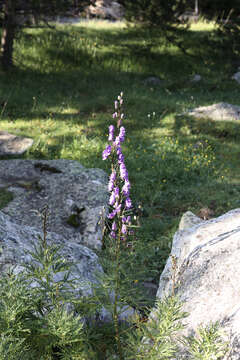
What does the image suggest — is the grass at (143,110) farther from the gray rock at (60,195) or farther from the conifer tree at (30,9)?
the conifer tree at (30,9)

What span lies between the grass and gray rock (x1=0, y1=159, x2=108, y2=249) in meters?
0.52

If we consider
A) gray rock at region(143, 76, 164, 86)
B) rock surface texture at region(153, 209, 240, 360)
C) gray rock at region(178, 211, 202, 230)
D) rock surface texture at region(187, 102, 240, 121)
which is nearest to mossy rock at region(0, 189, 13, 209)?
gray rock at region(178, 211, 202, 230)

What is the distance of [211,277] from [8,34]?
12117 mm

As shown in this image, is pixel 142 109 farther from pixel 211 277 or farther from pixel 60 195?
pixel 211 277

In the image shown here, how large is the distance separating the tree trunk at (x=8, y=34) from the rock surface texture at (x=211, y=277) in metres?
11.0

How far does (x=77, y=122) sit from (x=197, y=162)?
3952 millimetres

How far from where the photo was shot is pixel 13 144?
8039mm

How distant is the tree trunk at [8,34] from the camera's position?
11633mm

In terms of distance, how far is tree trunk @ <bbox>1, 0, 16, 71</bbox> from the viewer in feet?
38.2

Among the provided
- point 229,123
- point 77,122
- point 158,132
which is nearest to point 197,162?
point 158,132

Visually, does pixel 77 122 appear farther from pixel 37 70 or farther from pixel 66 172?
pixel 37 70

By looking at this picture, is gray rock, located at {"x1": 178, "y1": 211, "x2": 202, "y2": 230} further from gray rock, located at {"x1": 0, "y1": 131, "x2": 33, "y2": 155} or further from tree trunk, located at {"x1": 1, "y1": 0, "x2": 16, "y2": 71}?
tree trunk, located at {"x1": 1, "y1": 0, "x2": 16, "y2": 71}

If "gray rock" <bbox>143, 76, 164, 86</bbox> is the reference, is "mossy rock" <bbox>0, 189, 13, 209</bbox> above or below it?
above

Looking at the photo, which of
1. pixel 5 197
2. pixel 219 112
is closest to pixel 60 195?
pixel 5 197
